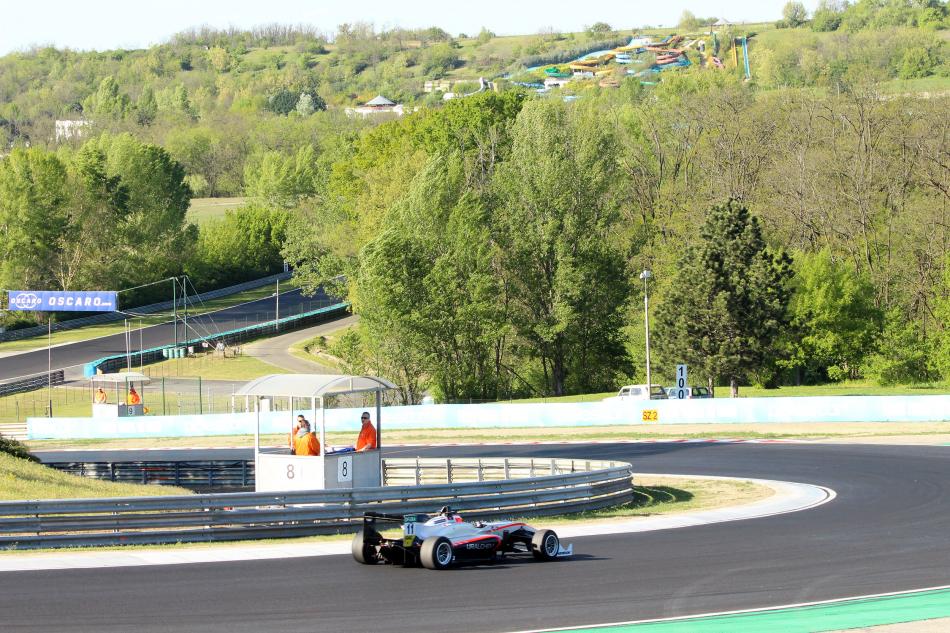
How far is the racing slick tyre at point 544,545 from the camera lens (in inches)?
703

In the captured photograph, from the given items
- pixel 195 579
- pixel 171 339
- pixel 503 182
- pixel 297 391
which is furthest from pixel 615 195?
pixel 195 579

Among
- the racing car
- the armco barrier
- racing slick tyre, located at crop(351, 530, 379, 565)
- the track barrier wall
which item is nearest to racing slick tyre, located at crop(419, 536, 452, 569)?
the racing car

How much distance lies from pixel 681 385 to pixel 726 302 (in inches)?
404

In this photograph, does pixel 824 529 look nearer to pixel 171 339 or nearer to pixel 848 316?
pixel 848 316

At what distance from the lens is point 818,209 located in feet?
254

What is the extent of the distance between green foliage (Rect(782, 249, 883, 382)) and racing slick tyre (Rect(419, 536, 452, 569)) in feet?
179

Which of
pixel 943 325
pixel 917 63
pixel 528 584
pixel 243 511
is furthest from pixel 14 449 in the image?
pixel 917 63

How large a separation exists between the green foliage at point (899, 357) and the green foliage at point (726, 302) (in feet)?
28.9

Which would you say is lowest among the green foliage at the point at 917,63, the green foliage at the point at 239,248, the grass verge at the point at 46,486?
the grass verge at the point at 46,486

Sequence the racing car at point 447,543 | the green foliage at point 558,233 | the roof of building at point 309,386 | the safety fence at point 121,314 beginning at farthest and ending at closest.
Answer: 1. the safety fence at point 121,314
2. the green foliage at point 558,233
3. the roof of building at point 309,386
4. the racing car at point 447,543

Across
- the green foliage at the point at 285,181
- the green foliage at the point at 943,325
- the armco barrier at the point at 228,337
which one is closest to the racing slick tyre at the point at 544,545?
the green foliage at the point at 943,325

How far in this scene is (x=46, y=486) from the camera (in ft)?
78.9

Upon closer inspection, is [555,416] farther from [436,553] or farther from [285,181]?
[285,181]

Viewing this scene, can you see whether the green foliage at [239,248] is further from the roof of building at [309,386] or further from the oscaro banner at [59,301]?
the roof of building at [309,386]
